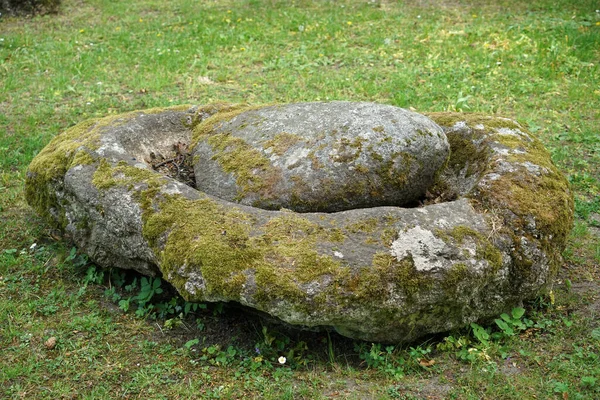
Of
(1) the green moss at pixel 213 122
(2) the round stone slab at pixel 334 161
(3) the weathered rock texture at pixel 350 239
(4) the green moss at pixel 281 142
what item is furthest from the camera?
(1) the green moss at pixel 213 122

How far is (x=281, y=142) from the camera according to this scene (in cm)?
536

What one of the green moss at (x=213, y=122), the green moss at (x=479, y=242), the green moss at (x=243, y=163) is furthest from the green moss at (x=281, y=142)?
the green moss at (x=479, y=242)

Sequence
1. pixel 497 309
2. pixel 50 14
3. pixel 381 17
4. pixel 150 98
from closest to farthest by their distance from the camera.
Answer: pixel 497 309, pixel 150 98, pixel 381 17, pixel 50 14

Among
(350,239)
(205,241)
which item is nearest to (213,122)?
A: (205,241)

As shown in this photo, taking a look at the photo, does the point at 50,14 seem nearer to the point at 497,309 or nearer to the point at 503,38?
the point at 503,38

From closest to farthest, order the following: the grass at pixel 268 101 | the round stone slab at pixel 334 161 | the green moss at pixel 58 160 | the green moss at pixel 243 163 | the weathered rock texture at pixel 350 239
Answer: the weathered rock texture at pixel 350 239, the grass at pixel 268 101, the round stone slab at pixel 334 161, the green moss at pixel 243 163, the green moss at pixel 58 160

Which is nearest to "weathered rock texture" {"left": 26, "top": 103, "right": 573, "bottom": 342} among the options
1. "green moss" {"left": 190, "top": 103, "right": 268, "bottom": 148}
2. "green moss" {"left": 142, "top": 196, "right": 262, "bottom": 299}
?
"green moss" {"left": 142, "top": 196, "right": 262, "bottom": 299}

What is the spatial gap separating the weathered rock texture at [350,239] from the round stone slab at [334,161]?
2.2 inches

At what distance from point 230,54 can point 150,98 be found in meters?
2.03

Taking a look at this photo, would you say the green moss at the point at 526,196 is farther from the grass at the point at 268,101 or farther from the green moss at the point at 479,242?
the grass at the point at 268,101

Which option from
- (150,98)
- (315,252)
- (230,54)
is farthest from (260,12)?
(315,252)

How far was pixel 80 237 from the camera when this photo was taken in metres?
5.52

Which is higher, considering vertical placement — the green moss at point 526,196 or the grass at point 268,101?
the green moss at point 526,196

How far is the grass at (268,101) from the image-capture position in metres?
4.44
